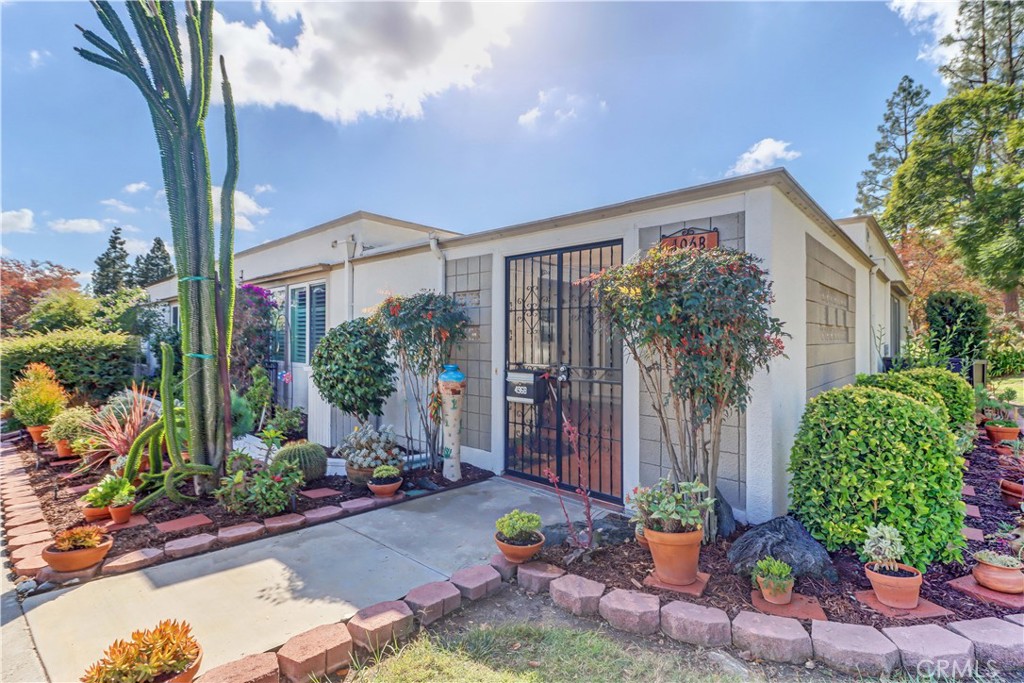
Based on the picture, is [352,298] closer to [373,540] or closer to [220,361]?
[220,361]

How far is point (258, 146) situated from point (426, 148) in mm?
2933

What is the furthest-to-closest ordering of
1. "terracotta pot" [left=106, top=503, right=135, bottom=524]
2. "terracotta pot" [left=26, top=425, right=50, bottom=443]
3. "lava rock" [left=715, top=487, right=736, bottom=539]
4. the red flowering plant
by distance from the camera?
1. "terracotta pot" [left=26, top=425, right=50, bottom=443]
2. "terracotta pot" [left=106, top=503, right=135, bottom=524]
3. "lava rock" [left=715, top=487, right=736, bottom=539]
4. the red flowering plant

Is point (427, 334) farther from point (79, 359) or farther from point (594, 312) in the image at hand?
point (79, 359)

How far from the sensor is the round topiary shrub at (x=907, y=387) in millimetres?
4783

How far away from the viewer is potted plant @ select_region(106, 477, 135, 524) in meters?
4.00

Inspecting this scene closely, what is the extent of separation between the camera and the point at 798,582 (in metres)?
2.94

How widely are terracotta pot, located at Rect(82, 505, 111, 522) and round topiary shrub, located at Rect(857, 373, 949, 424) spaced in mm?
7755

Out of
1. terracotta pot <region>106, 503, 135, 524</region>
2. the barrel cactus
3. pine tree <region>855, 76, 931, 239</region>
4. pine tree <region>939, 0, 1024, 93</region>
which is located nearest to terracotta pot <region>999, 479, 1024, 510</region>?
the barrel cactus

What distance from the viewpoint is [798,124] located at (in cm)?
791

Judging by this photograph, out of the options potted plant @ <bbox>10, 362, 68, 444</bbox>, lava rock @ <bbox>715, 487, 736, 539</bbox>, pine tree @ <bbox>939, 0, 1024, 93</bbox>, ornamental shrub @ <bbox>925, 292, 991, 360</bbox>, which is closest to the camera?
lava rock @ <bbox>715, 487, 736, 539</bbox>

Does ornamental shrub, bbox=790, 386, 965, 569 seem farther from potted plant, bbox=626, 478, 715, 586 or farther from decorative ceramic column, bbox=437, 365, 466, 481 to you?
decorative ceramic column, bbox=437, 365, 466, 481

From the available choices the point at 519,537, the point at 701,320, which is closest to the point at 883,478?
the point at 701,320

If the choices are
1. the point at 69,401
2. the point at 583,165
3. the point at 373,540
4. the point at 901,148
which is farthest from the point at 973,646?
the point at 901,148

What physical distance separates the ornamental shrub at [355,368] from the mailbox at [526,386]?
1.74 metres
